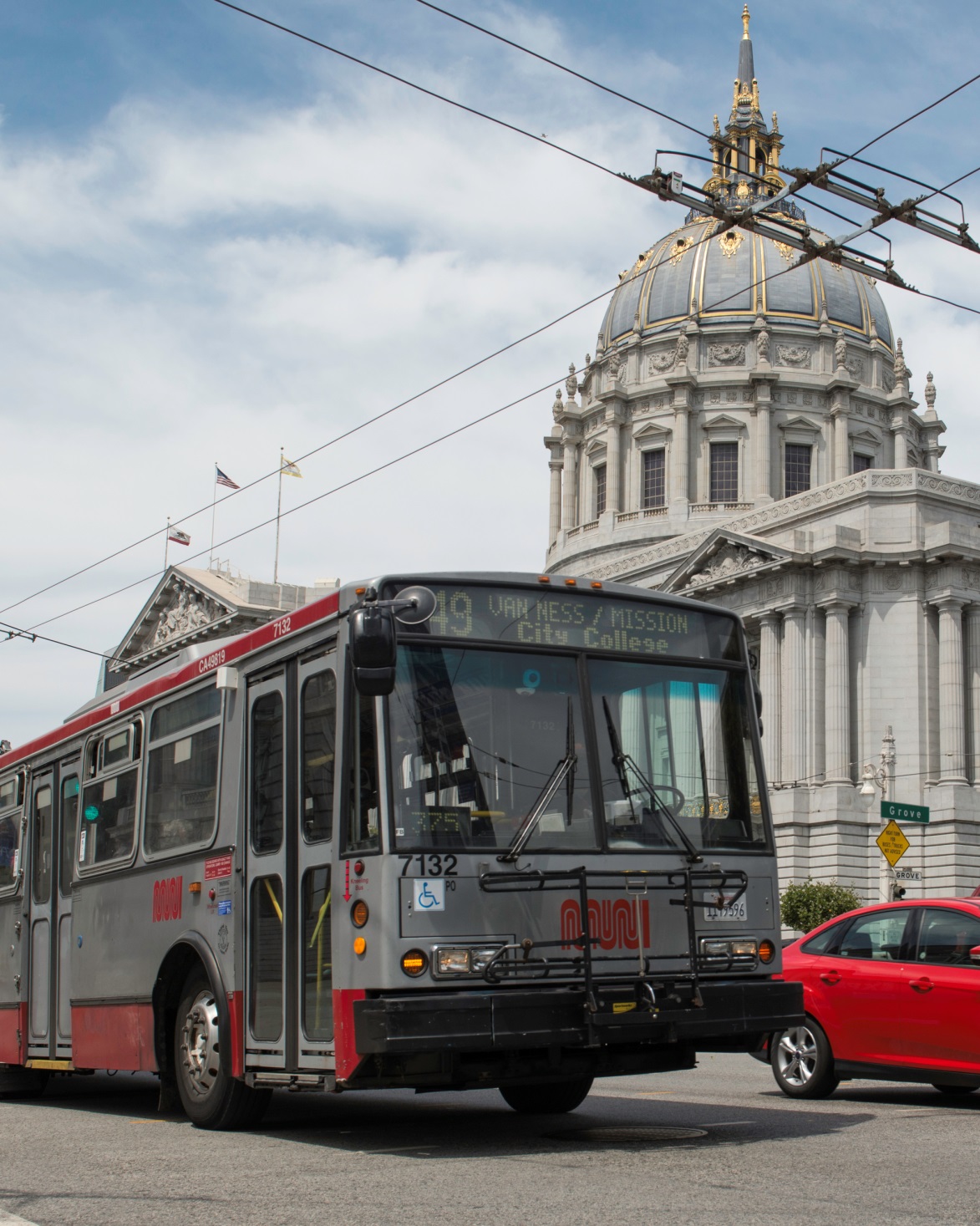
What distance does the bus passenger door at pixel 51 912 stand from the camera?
11.9 m

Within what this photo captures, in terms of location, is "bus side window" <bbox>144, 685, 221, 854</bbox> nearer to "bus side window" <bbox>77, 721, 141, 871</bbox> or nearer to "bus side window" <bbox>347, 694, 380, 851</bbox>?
"bus side window" <bbox>77, 721, 141, 871</bbox>

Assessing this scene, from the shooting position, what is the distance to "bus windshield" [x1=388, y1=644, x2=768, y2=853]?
26.6ft

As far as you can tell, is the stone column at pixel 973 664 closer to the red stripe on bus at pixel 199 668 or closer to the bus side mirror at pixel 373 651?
the red stripe on bus at pixel 199 668

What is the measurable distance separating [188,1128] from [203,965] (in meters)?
0.97

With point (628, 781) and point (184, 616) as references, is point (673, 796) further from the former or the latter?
point (184, 616)

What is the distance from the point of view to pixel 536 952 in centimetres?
807

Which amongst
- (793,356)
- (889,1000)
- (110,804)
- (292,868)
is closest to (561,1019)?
(292,868)

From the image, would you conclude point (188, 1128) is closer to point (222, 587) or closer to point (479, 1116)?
point (479, 1116)

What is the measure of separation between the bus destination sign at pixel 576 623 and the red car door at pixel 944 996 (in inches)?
119

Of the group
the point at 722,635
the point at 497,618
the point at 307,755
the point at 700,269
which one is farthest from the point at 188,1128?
the point at 700,269

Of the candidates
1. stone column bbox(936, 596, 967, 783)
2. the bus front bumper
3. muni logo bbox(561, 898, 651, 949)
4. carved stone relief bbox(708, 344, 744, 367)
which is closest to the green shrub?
stone column bbox(936, 596, 967, 783)

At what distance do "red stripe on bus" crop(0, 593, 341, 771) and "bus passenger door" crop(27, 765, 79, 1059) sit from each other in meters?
0.33

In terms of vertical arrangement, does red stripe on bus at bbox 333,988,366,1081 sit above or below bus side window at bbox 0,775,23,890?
below

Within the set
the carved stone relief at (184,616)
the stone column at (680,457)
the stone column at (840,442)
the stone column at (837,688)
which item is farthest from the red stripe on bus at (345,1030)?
the stone column at (840,442)
